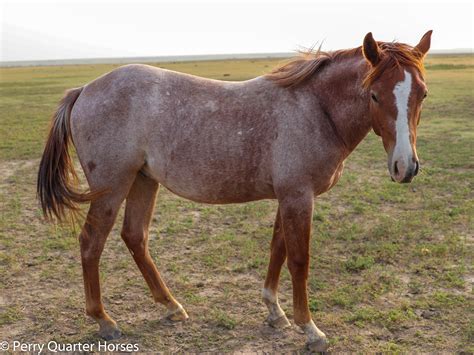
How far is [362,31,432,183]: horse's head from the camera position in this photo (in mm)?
3008

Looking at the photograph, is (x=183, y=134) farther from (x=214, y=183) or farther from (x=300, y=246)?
(x=300, y=246)

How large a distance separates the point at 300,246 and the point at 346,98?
51.1 inches

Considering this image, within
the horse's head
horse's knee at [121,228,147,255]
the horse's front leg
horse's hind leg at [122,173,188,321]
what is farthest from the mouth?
horse's knee at [121,228,147,255]

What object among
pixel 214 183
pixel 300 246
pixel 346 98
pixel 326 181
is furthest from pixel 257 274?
pixel 346 98

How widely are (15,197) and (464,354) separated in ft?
24.6

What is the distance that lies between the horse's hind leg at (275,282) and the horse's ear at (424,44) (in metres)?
1.87

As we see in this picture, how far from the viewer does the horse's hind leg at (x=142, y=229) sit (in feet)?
14.0

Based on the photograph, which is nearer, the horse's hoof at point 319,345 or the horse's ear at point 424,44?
the horse's ear at point 424,44

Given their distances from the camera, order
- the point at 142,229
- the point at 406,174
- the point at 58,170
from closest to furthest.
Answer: the point at 406,174, the point at 58,170, the point at 142,229

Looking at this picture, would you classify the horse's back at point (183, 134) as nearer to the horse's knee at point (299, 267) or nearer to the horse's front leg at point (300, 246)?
the horse's front leg at point (300, 246)

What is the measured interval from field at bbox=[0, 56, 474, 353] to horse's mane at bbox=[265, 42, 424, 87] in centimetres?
229

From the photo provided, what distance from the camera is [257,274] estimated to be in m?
5.12

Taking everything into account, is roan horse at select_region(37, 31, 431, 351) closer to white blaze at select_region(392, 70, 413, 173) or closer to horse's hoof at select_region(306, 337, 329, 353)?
horse's hoof at select_region(306, 337, 329, 353)

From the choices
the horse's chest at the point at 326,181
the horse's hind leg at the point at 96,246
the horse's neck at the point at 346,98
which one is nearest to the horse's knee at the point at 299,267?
the horse's chest at the point at 326,181
